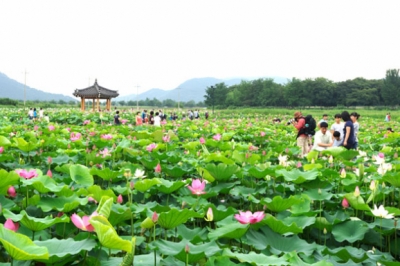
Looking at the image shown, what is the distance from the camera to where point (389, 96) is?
164ft

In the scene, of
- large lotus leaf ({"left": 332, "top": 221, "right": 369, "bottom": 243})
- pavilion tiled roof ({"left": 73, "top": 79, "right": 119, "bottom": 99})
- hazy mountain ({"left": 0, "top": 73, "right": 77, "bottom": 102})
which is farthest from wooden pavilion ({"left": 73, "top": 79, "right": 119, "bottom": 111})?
hazy mountain ({"left": 0, "top": 73, "right": 77, "bottom": 102})

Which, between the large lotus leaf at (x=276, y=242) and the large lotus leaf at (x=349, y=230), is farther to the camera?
the large lotus leaf at (x=349, y=230)

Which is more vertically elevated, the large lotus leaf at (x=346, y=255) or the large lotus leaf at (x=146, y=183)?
the large lotus leaf at (x=146, y=183)

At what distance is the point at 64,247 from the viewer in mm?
1376

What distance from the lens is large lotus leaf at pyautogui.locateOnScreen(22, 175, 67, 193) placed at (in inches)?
83.4

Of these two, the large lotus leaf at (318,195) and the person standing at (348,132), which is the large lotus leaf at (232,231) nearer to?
the large lotus leaf at (318,195)

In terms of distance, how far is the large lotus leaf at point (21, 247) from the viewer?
1110mm

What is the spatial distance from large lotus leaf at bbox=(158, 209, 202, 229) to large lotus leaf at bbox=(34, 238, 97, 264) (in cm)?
45

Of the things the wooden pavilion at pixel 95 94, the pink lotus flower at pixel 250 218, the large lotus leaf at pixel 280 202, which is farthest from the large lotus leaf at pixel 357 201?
the wooden pavilion at pixel 95 94

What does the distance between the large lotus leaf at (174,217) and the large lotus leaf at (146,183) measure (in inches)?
23.1

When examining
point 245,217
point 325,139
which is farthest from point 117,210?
point 325,139

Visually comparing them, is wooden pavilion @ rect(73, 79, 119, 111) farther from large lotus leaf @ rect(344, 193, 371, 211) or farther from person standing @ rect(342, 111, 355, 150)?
large lotus leaf @ rect(344, 193, 371, 211)

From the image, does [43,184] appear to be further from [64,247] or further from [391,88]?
[391,88]

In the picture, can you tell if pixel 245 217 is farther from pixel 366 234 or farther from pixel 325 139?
pixel 325 139
